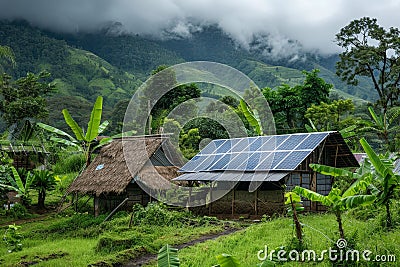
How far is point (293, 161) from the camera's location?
1404cm

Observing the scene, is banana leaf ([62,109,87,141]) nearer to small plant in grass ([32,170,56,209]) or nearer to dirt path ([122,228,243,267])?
small plant in grass ([32,170,56,209])

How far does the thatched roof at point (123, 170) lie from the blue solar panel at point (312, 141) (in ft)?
17.6

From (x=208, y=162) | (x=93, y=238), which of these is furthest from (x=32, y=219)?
(x=208, y=162)

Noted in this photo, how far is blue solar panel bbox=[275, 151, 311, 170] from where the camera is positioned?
13758mm

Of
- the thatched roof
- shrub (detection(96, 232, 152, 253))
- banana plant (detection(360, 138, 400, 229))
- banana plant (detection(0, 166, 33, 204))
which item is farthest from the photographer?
banana plant (detection(0, 166, 33, 204))

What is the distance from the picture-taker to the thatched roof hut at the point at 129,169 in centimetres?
1573

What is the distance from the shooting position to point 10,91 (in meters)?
26.1

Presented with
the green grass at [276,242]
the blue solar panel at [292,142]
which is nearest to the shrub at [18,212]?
the green grass at [276,242]

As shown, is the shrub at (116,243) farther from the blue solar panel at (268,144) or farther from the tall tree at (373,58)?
the tall tree at (373,58)

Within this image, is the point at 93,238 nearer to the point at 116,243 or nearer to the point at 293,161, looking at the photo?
the point at 116,243

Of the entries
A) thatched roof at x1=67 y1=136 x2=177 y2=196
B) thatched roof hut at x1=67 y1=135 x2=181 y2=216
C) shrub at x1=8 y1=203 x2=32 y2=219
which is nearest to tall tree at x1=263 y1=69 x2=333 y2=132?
thatched roof hut at x1=67 y1=135 x2=181 y2=216

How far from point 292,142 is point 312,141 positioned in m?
0.83

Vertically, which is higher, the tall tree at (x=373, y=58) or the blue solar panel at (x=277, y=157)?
the tall tree at (x=373, y=58)

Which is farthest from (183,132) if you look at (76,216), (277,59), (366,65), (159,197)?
(277,59)
